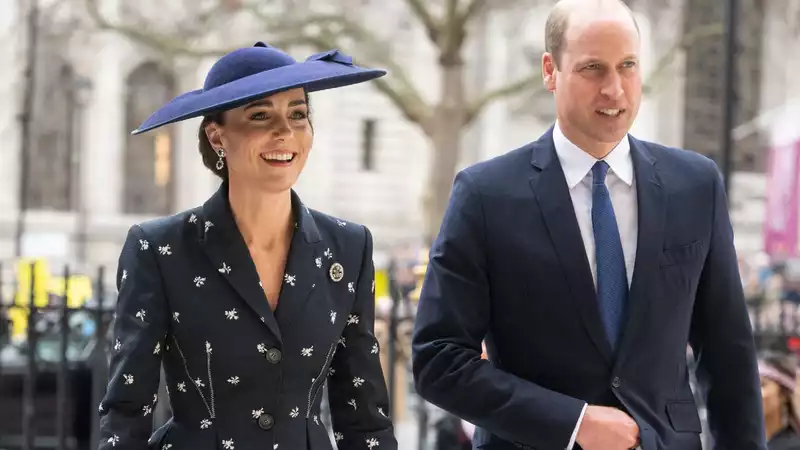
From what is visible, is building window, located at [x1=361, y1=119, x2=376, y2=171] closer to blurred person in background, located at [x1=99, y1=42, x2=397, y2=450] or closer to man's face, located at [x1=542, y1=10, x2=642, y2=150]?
blurred person in background, located at [x1=99, y1=42, x2=397, y2=450]

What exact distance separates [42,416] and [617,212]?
627 cm

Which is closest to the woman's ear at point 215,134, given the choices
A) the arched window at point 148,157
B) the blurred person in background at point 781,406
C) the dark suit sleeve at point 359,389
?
the dark suit sleeve at point 359,389

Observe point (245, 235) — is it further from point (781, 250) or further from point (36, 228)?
point (36, 228)

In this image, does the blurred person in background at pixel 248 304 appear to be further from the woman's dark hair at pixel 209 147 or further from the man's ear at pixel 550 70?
the man's ear at pixel 550 70

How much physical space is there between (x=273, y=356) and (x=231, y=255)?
0.89ft

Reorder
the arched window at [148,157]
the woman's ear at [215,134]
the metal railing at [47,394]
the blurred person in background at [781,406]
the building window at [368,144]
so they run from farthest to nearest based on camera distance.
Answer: the building window at [368,144] < the arched window at [148,157] < the metal railing at [47,394] < the blurred person in background at [781,406] < the woman's ear at [215,134]

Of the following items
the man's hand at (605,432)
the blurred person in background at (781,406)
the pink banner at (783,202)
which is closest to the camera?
the man's hand at (605,432)

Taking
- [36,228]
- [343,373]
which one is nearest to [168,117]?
[343,373]

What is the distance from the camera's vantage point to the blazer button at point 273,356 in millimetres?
2449

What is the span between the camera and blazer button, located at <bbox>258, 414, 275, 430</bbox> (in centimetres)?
245

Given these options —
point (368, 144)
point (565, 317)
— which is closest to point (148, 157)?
point (368, 144)

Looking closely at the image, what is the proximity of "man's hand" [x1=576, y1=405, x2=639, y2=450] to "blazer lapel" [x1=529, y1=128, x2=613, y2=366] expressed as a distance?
0.47ft

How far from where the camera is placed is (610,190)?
251cm

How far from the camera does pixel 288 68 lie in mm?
2459
